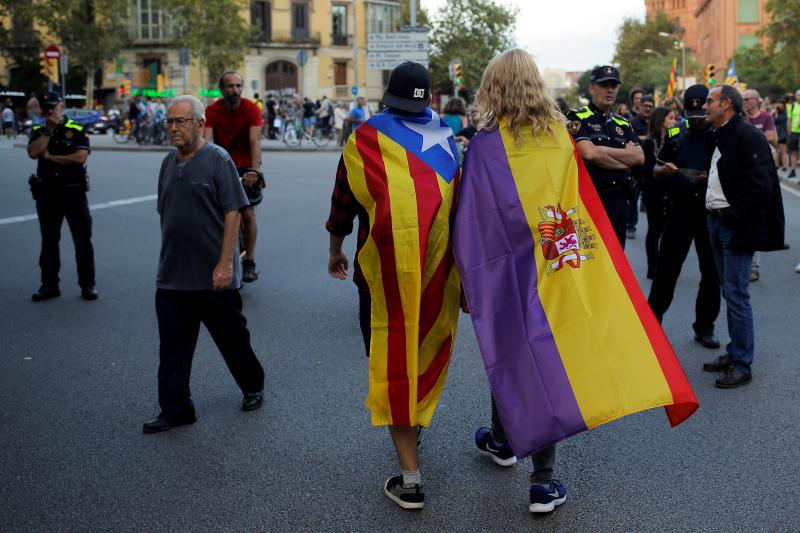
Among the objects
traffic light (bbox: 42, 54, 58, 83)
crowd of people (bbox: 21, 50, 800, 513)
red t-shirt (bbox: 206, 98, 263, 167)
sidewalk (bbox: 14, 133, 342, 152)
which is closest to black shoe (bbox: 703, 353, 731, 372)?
crowd of people (bbox: 21, 50, 800, 513)

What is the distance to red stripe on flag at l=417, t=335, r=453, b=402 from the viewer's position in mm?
4391

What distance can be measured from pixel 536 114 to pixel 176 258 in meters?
2.25

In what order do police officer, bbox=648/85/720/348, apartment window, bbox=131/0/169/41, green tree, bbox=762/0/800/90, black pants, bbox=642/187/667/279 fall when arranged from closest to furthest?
police officer, bbox=648/85/720/348 → black pants, bbox=642/187/667/279 → green tree, bbox=762/0/800/90 → apartment window, bbox=131/0/169/41

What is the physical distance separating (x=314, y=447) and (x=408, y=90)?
195 cm

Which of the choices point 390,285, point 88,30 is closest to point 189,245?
point 390,285

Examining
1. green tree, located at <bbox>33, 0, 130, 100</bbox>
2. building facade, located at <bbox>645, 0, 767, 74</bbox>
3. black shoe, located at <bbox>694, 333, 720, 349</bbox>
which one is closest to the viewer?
black shoe, located at <bbox>694, 333, 720, 349</bbox>

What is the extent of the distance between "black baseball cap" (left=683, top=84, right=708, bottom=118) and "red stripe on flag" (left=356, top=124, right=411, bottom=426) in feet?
12.8

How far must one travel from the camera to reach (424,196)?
4.24m

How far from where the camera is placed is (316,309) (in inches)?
349

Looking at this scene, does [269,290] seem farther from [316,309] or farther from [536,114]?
[536,114]

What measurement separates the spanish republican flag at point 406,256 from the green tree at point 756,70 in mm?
65725

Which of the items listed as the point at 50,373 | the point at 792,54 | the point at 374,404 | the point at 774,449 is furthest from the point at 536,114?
the point at 792,54

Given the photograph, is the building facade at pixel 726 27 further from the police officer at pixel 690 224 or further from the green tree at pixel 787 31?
the police officer at pixel 690 224

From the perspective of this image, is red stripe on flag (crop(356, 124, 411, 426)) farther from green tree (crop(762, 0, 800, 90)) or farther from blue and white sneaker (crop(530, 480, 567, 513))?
green tree (crop(762, 0, 800, 90))
